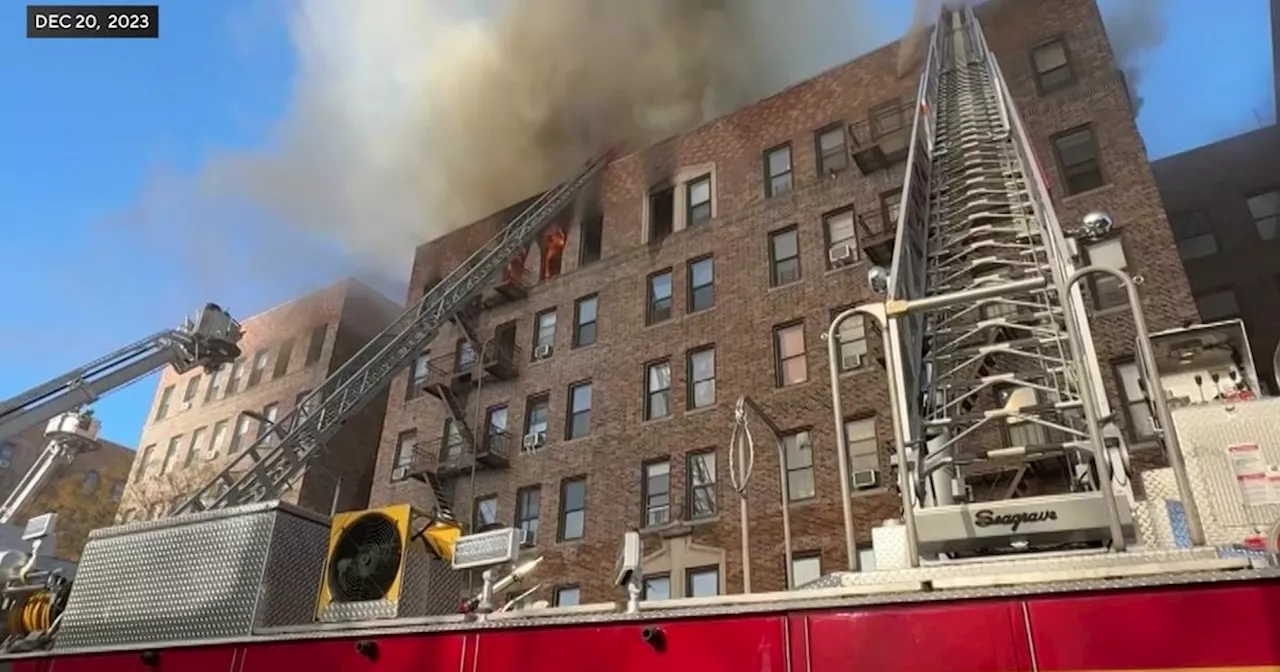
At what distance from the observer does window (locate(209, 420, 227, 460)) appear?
2575 centimetres

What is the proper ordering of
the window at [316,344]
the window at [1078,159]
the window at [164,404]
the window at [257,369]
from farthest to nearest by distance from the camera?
the window at [164,404] → the window at [257,369] → the window at [316,344] → the window at [1078,159]

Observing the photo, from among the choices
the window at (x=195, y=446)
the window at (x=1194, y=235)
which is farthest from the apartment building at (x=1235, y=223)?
the window at (x=195, y=446)

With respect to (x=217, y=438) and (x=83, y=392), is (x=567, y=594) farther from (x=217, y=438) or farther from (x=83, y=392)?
(x=217, y=438)

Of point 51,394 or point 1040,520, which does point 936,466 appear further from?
point 51,394

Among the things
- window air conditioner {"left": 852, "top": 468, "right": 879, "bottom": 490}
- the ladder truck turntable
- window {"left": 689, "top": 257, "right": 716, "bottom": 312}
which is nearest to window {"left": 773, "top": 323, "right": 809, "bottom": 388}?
window {"left": 689, "top": 257, "right": 716, "bottom": 312}

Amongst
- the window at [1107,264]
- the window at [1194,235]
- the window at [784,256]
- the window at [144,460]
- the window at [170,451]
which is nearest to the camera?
the window at [1107,264]

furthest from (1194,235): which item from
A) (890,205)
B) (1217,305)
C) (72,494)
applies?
(72,494)

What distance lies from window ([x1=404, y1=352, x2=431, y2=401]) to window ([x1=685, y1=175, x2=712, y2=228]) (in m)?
7.47

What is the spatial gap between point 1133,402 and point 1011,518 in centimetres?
962

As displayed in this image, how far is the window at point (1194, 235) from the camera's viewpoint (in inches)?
782

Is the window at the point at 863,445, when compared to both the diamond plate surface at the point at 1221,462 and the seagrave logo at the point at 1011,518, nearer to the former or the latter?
the diamond plate surface at the point at 1221,462

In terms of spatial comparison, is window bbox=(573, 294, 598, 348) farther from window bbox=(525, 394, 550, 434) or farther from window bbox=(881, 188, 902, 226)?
window bbox=(881, 188, 902, 226)

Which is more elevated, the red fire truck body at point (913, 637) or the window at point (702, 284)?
the window at point (702, 284)

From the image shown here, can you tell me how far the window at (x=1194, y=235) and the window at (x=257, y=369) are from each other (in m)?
25.8
